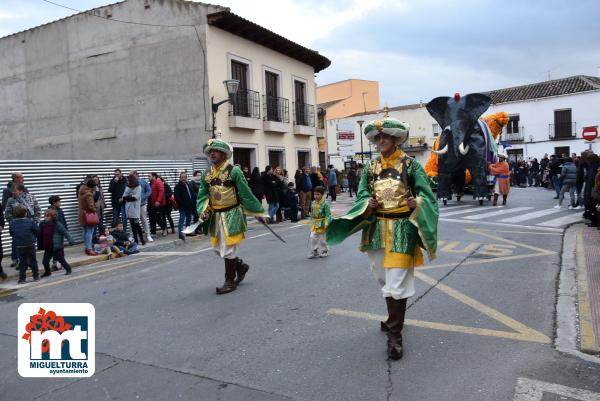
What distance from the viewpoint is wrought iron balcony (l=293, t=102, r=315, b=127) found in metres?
22.6

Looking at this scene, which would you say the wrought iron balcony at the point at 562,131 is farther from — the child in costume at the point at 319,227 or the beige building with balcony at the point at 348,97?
the child in costume at the point at 319,227

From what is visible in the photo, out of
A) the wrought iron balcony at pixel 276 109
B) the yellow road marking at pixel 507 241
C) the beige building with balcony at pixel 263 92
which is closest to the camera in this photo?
the yellow road marking at pixel 507 241

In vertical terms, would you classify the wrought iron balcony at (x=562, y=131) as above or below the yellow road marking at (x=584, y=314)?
above

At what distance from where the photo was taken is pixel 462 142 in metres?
15.1

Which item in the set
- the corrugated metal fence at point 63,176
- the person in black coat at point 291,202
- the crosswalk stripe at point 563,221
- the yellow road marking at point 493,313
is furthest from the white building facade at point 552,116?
the yellow road marking at point 493,313

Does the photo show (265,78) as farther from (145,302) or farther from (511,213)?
(145,302)

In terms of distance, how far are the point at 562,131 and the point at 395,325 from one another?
39326mm

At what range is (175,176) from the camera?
602 inches

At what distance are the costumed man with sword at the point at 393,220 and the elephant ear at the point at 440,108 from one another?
12.0 metres

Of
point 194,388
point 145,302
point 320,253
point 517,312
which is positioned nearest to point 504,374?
point 517,312

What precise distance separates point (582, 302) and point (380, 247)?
259cm

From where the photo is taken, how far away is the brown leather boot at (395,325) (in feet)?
13.2

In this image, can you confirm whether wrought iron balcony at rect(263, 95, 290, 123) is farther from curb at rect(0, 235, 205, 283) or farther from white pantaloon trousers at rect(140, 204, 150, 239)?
curb at rect(0, 235, 205, 283)

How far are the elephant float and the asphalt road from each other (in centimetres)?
738
